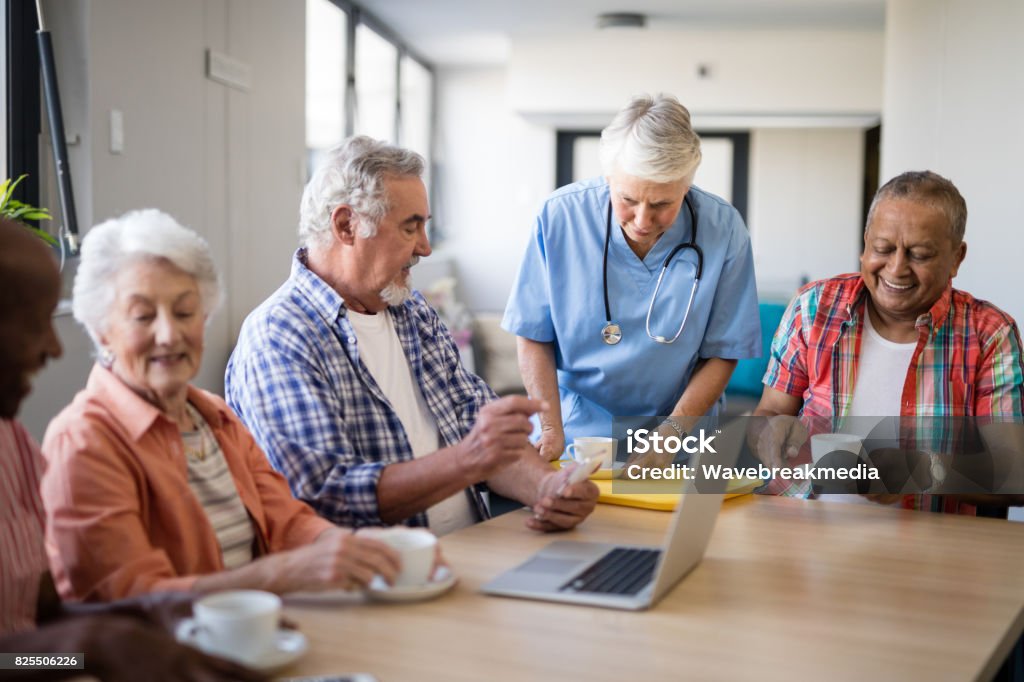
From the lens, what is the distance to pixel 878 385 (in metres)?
2.16

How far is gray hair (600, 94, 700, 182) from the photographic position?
7.04 feet

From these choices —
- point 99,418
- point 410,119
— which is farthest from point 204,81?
point 410,119

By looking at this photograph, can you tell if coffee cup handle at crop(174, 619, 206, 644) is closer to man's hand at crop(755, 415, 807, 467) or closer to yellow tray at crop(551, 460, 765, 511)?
yellow tray at crop(551, 460, 765, 511)

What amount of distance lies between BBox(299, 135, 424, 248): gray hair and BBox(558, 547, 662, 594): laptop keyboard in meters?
0.76

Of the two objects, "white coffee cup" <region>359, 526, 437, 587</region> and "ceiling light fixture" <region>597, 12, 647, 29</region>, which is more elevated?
"ceiling light fixture" <region>597, 12, 647, 29</region>

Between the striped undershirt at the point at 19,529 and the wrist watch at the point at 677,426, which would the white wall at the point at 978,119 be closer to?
the wrist watch at the point at 677,426

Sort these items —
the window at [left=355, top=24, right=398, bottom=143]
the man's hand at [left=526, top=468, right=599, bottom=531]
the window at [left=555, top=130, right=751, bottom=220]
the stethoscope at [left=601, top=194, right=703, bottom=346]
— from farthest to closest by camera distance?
the window at [left=555, top=130, right=751, bottom=220]
the window at [left=355, top=24, right=398, bottom=143]
the stethoscope at [left=601, top=194, right=703, bottom=346]
the man's hand at [left=526, top=468, right=599, bottom=531]

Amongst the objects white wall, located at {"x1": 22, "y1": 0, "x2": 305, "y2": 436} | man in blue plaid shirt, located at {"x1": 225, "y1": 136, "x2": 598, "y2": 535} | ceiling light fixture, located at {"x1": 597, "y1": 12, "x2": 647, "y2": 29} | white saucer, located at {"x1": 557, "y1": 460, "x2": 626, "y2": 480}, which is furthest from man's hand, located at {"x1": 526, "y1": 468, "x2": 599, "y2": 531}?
ceiling light fixture, located at {"x1": 597, "y1": 12, "x2": 647, "y2": 29}

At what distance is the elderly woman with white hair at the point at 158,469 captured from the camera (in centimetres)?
125

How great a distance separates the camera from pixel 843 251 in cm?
791

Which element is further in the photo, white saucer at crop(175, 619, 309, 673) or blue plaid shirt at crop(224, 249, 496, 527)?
blue plaid shirt at crop(224, 249, 496, 527)

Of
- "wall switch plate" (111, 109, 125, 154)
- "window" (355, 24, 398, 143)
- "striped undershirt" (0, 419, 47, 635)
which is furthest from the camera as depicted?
"window" (355, 24, 398, 143)

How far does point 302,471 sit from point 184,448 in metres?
0.30

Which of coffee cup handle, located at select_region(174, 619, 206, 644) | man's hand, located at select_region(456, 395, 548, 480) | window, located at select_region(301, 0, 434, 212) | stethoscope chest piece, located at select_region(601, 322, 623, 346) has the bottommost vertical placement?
coffee cup handle, located at select_region(174, 619, 206, 644)
